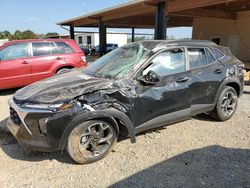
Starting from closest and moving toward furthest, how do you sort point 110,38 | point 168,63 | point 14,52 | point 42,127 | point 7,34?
1. point 42,127
2. point 168,63
3. point 14,52
4. point 110,38
5. point 7,34

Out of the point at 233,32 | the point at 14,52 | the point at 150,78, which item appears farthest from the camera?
the point at 233,32

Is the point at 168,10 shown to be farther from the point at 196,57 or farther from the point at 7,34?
the point at 7,34

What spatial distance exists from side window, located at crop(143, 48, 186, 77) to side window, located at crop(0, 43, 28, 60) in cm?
541

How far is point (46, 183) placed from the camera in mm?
3449

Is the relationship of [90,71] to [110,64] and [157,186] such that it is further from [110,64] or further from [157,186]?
[157,186]

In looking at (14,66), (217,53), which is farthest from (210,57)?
(14,66)

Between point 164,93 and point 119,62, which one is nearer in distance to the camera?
point 164,93

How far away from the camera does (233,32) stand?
1678cm

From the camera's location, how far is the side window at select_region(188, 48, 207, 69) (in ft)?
16.3

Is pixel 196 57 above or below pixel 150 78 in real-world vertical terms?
above

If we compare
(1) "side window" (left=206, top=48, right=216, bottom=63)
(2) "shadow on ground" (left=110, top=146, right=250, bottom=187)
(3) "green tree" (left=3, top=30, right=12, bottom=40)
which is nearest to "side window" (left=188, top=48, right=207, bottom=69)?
(1) "side window" (left=206, top=48, right=216, bottom=63)

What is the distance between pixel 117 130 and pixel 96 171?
68 centimetres

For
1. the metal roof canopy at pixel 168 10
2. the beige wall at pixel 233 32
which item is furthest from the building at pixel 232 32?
the metal roof canopy at pixel 168 10

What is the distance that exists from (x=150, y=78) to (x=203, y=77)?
1.30 m
